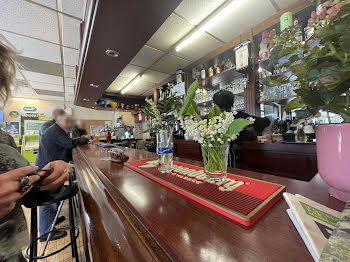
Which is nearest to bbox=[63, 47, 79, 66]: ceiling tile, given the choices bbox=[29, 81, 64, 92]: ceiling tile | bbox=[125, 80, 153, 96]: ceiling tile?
bbox=[125, 80, 153, 96]: ceiling tile

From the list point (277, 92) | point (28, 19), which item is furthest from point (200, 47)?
point (28, 19)

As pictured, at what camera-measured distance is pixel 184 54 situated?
131 inches

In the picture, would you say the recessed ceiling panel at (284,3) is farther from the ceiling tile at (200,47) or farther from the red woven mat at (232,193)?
the red woven mat at (232,193)

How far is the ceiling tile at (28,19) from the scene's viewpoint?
207 cm

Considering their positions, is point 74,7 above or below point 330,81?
above

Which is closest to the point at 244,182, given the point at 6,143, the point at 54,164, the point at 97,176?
the point at 97,176

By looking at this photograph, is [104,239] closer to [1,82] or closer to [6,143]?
[6,143]

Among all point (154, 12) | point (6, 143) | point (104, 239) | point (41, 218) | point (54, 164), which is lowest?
point (41, 218)

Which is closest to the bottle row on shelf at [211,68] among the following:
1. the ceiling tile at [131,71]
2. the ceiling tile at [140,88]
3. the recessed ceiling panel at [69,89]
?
the ceiling tile at [131,71]

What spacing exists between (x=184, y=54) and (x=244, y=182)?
128 inches

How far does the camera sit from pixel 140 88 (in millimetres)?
5473

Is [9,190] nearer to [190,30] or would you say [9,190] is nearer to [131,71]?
[190,30]

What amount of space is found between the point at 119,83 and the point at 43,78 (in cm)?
210

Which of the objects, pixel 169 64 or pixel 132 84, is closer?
pixel 169 64
